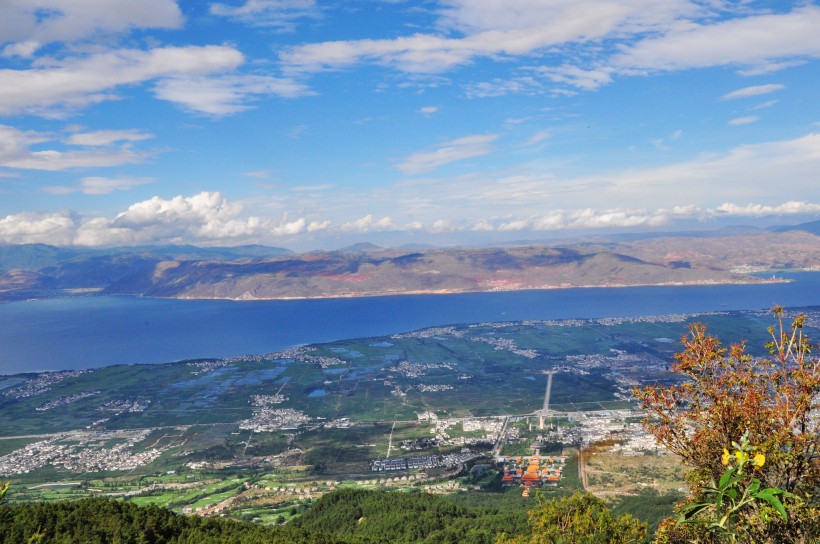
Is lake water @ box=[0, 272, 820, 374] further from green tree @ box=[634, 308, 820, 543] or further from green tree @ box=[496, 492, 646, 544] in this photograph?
green tree @ box=[634, 308, 820, 543]

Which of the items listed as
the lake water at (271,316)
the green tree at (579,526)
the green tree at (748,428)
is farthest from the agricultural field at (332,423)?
the green tree at (748,428)

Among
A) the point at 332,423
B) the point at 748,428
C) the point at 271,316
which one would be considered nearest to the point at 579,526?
the point at 748,428

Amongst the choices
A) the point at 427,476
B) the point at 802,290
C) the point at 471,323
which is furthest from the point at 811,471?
the point at 802,290

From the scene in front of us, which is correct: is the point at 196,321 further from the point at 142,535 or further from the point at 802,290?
the point at 802,290

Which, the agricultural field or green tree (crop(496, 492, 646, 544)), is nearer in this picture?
green tree (crop(496, 492, 646, 544))

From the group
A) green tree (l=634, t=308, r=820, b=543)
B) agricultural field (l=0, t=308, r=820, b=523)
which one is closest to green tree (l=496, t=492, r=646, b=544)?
green tree (l=634, t=308, r=820, b=543)

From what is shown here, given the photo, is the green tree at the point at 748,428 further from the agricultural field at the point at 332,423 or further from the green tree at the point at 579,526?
the agricultural field at the point at 332,423
